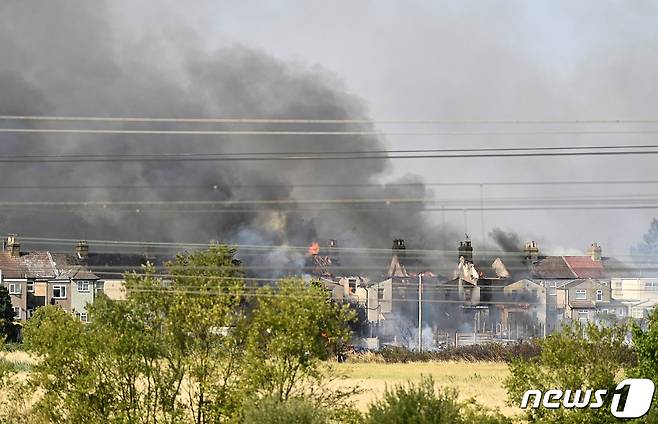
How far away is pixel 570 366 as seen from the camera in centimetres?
4241

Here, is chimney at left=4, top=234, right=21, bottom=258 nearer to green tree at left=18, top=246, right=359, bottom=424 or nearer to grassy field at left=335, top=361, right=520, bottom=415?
grassy field at left=335, top=361, right=520, bottom=415

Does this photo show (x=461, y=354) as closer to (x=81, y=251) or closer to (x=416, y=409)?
(x=416, y=409)

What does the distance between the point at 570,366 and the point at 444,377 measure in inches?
924

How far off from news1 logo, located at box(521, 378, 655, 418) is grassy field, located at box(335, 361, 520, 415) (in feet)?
38.2

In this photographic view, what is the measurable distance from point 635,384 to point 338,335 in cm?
1233

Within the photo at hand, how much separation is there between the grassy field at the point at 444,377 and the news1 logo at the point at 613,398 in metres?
11.6

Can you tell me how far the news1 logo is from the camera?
38116 millimetres

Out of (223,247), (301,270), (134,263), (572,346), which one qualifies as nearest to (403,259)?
(301,270)

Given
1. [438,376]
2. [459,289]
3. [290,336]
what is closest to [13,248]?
[459,289]

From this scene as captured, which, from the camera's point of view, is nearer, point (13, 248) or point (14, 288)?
point (14, 288)

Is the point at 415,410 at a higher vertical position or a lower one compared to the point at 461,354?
lower

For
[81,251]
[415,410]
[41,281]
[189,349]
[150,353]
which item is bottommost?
[415,410]

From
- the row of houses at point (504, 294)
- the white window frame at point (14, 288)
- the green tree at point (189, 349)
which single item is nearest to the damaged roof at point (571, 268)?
the row of houses at point (504, 294)

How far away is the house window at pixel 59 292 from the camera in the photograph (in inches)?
4412
